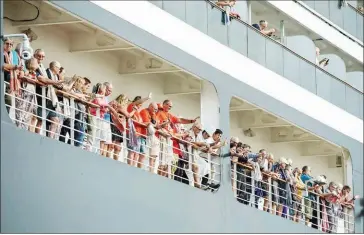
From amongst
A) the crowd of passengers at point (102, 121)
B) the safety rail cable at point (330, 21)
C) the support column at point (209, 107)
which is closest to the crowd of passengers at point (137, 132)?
the crowd of passengers at point (102, 121)

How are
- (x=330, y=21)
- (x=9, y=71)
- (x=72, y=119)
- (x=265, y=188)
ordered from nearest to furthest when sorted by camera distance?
(x=9, y=71)
(x=72, y=119)
(x=265, y=188)
(x=330, y=21)

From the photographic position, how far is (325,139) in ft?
74.7

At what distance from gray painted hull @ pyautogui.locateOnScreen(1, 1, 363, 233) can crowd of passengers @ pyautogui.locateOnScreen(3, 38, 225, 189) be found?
0.80 feet

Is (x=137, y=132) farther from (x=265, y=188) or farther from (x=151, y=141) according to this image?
(x=265, y=188)

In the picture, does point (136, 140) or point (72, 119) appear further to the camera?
point (136, 140)

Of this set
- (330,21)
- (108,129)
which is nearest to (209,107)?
(108,129)

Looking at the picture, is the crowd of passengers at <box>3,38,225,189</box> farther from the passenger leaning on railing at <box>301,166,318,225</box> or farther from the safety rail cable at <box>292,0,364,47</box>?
the safety rail cable at <box>292,0,364,47</box>

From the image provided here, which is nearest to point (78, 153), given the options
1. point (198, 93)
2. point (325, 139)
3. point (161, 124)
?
point (161, 124)

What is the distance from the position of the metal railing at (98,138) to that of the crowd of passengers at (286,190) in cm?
83

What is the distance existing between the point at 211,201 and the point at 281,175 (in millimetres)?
2444

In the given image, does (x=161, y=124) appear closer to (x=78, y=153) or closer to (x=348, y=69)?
(x=78, y=153)

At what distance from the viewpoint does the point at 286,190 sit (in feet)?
66.5

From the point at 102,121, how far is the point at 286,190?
510 cm

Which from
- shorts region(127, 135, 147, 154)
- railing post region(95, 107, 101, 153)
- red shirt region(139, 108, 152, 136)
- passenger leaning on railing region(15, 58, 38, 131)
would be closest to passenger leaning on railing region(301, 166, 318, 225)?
red shirt region(139, 108, 152, 136)
